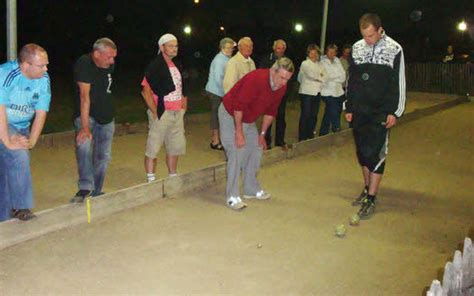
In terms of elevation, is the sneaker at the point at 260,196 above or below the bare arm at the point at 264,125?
below

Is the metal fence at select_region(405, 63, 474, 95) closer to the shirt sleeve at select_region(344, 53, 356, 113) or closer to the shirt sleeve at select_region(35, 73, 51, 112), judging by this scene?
the shirt sleeve at select_region(344, 53, 356, 113)

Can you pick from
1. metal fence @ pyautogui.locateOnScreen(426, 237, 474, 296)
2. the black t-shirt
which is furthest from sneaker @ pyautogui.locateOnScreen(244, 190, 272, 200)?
metal fence @ pyautogui.locateOnScreen(426, 237, 474, 296)

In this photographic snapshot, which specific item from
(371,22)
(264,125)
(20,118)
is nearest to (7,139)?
(20,118)

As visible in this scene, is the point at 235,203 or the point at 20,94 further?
the point at 235,203

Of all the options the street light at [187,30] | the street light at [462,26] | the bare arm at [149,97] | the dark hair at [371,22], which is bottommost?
the bare arm at [149,97]

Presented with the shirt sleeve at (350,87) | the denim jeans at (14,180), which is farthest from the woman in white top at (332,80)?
the denim jeans at (14,180)

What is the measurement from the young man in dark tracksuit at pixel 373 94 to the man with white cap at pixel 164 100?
77.8 inches

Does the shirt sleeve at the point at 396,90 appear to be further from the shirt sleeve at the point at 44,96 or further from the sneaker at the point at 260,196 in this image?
the shirt sleeve at the point at 44,96

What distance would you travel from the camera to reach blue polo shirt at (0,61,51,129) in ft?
16.5

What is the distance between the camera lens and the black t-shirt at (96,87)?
594cm

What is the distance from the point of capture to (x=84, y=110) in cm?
592

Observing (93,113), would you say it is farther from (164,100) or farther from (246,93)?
(246,93)

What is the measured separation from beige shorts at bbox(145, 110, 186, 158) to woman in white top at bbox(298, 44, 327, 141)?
146 inches

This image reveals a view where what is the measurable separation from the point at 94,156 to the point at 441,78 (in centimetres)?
2492
